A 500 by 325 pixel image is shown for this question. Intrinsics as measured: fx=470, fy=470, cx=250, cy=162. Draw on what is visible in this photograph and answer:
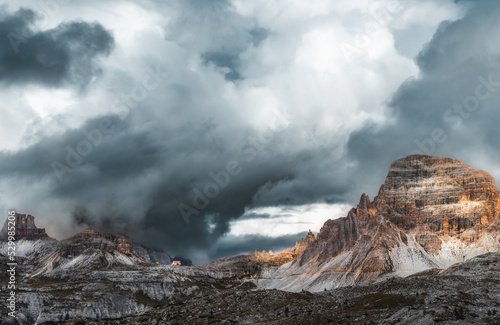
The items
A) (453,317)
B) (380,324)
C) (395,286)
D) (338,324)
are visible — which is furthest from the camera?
(395,286)

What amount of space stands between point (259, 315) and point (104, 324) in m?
70.7

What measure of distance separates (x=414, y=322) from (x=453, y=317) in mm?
7180

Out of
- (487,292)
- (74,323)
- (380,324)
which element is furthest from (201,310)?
(487,292)

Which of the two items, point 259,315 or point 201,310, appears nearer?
point 259,315

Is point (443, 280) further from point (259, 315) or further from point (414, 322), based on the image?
point (414, 322)

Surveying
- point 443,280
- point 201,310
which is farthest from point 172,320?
point 443,280

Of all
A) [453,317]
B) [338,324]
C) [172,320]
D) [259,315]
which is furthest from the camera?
[172,320]

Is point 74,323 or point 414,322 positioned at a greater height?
point 74,323

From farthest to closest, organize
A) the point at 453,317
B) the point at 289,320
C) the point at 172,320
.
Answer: the point at 172,320
the point at 289,320
the point at 453,317

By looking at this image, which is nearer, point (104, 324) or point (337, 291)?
point (104, 324)

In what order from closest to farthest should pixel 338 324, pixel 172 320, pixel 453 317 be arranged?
pixel 453 317
pixel 338 324
pixel 172 320

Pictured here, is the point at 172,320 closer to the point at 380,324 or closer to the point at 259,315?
the point at 259,315

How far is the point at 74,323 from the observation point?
622 ft

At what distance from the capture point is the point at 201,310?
536ft
